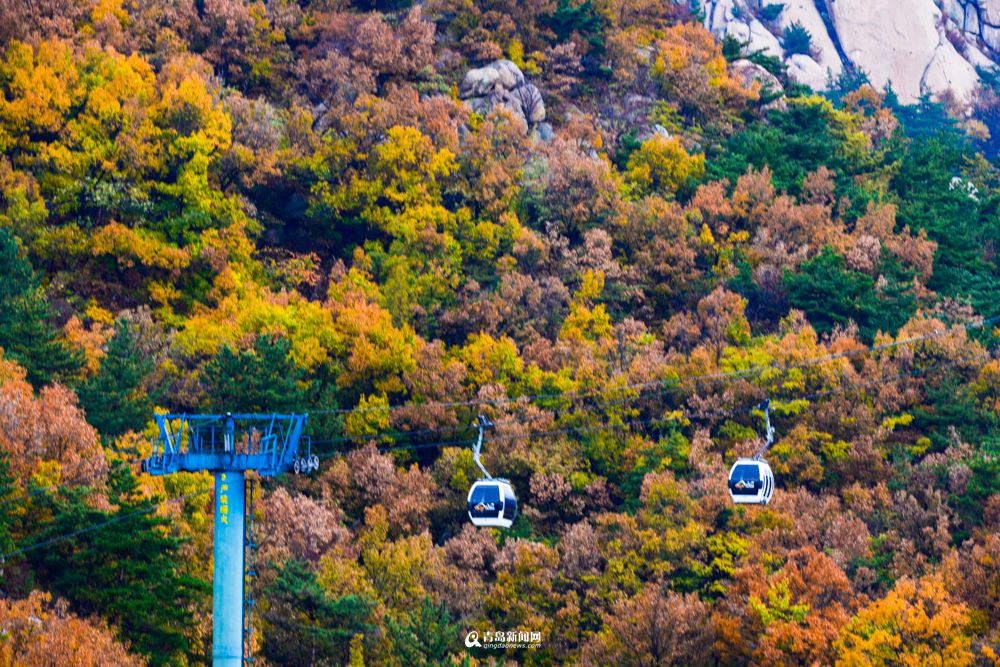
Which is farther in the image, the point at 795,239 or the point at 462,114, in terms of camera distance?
the point at 462,114

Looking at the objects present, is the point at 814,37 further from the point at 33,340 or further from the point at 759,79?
the point at 33,340

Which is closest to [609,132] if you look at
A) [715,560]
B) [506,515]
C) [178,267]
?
[178,267]

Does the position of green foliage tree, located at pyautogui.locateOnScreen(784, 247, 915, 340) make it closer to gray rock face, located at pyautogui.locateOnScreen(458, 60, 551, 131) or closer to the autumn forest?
the autumn forest

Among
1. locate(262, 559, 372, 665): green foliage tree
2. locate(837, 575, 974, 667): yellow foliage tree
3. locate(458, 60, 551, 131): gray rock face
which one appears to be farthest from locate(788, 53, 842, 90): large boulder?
locate(262, 559, 372, 665): green foliage tree

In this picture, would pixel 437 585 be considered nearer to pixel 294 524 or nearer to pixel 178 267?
pixel 294 524

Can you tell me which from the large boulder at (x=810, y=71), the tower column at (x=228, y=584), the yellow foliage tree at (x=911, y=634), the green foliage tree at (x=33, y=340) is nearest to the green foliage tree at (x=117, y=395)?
the green foliage tree at (x=33, y=340)

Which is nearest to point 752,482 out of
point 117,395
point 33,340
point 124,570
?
point 124,570
